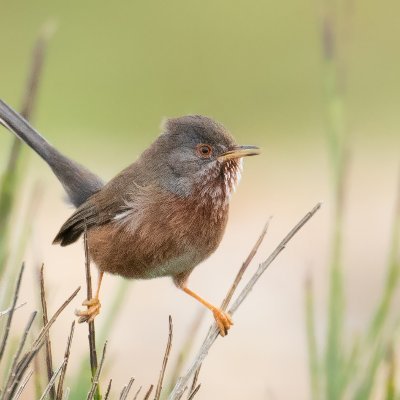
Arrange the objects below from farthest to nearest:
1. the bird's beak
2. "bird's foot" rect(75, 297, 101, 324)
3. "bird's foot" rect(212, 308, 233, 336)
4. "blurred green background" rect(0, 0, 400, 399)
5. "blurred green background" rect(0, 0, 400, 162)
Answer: "blurred green background" rect(0, 0, 400, 162)
"blurred green background" rect(0, 0, 400, 399)
the bird's beak
"bird's foot" rect(75, 297, 101, 324)
"bird's foot" rect(212, 308, 233, 336)

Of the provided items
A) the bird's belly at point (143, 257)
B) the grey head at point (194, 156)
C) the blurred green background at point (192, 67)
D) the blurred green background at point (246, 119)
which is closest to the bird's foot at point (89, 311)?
the bird's belly at point (143, 257)

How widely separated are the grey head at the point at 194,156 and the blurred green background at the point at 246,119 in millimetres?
462

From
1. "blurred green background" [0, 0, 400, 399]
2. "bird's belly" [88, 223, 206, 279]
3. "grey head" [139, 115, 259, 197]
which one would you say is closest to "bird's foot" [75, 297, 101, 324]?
"bird's belly" [88, 223, 206, 279]

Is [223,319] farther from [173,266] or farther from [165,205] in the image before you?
[165,205]

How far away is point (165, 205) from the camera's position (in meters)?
4.53

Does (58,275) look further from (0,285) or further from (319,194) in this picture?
(0,285)

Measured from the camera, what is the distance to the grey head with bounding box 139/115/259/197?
460 cm

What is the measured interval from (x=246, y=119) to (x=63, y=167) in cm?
930

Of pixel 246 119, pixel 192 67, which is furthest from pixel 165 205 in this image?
pixel 192 67

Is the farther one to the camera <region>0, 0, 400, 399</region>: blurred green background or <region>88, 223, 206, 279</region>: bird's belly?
Result: <region>0, 0, 400, 399</region>: blurred green background

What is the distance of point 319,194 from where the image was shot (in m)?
10.9

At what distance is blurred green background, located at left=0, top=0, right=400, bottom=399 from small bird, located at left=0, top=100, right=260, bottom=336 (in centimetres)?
34

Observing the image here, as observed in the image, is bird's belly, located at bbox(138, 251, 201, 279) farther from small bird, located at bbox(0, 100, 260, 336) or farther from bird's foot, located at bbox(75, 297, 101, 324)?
bird's foot, located at bbox(75, 297, 101, 324)

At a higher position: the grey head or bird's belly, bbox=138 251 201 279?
the grey head
